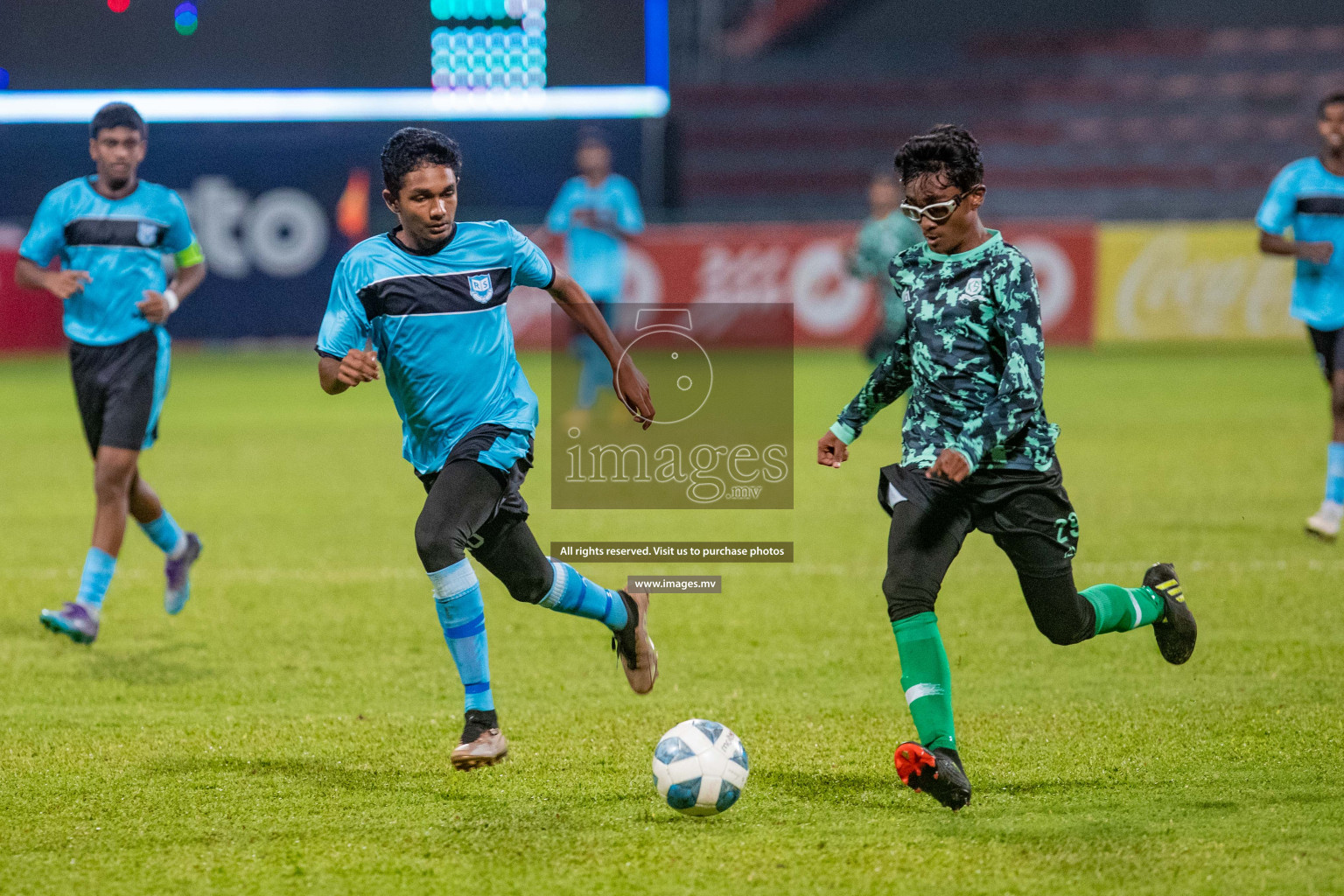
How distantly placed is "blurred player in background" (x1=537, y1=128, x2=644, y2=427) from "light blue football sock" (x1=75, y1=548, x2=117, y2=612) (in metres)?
6.42

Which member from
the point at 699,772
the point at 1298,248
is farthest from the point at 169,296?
the point at 1298,248

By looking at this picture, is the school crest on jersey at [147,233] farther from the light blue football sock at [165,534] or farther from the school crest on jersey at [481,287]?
the school crest on jersey at [481,287]

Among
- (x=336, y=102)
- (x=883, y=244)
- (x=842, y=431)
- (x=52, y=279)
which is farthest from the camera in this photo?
(x=336, y=102)

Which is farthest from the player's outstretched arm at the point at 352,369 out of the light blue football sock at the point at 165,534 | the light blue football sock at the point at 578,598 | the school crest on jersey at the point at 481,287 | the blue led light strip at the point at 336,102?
the blue led light strip at the point at 336,102

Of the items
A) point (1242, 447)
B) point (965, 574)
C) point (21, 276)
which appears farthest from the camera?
point (1242, 447)

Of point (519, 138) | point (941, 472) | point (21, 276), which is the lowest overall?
point (941, 472)

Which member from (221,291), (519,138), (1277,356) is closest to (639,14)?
(519,138)

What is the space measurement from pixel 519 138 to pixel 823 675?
1730cm

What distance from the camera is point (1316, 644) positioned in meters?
6.25

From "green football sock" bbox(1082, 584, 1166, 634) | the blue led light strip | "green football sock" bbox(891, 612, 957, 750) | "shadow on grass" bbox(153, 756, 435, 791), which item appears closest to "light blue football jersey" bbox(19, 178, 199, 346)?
"shadow on grass" bbox(153, 756, 435, 791)

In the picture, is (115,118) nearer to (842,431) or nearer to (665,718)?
(665,718)

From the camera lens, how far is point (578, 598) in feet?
16.7

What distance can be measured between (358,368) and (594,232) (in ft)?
32.2

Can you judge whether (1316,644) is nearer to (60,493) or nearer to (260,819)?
(260,819)
